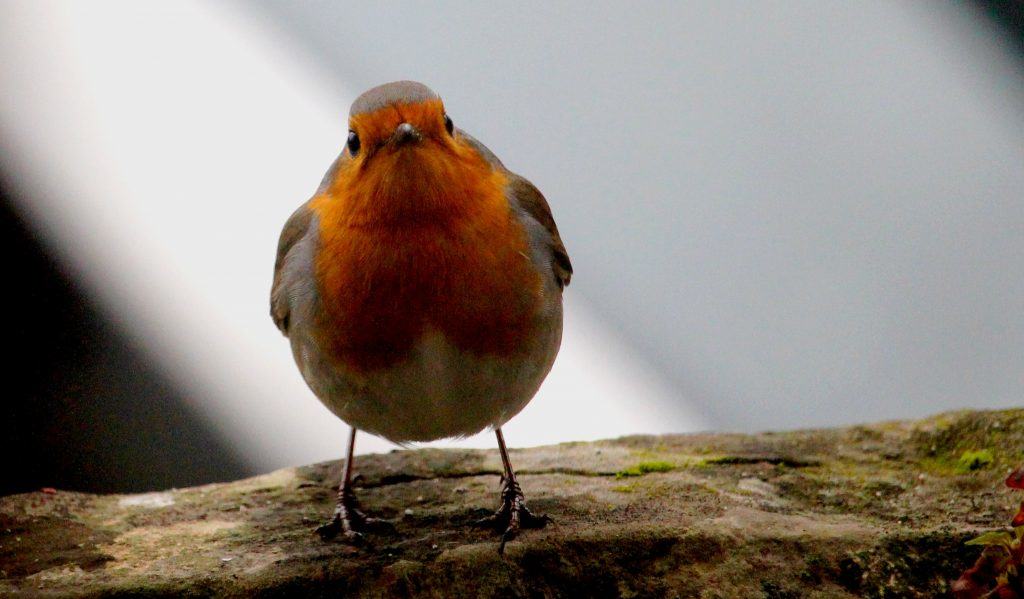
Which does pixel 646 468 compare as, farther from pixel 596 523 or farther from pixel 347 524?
pixel 347 524

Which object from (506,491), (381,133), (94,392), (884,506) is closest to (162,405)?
(94,392)

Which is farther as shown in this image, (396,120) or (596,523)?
(596,523)

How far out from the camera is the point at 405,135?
7.16 feet

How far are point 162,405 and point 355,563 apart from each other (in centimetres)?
198

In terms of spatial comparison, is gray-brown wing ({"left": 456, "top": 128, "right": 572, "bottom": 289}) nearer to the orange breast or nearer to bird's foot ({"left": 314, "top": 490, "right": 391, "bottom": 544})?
the orange breast

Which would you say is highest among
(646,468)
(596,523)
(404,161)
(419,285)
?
(404,161)

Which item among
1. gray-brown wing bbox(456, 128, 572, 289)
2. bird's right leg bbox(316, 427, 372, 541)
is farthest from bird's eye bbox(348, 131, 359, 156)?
bird's right leg bbox(316, 427, 372, 541)

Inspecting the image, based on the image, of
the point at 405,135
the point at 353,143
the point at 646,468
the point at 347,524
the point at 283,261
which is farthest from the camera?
the point at 646,468

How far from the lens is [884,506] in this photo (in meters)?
2.59

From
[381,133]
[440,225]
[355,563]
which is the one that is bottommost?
[355,563]

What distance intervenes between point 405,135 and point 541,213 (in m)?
0.55

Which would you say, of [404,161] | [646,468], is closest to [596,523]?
[646,468]

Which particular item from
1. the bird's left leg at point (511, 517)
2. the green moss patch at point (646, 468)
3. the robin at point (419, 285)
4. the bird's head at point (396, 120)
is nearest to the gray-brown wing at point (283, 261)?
the robin at point (419, 285)

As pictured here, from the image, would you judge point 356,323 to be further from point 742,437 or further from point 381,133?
point 742,437
